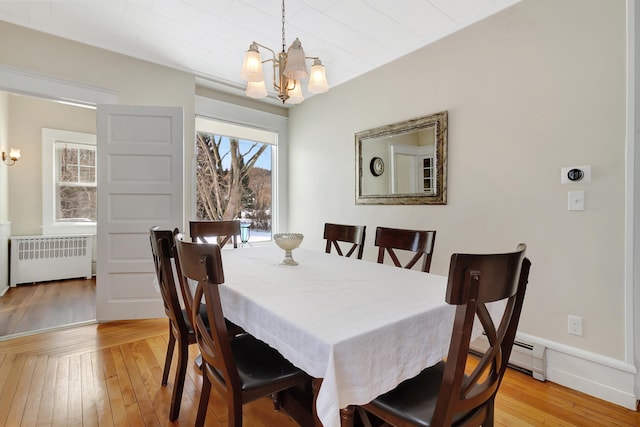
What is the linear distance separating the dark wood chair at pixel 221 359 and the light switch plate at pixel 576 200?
Result: 1.91 m

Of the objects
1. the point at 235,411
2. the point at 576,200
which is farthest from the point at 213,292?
the point at 576,200

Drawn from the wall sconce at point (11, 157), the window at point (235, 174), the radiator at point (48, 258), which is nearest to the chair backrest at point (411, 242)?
the window at point (235, 174)

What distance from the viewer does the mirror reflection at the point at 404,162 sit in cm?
265

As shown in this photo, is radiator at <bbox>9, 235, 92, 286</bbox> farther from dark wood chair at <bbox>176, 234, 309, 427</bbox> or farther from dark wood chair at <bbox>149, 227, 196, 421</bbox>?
dark wood chair at <bbox>176, 234, 309, 427</bbox>

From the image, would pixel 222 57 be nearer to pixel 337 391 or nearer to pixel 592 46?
pixel 592 46

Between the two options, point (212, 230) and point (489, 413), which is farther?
point (212, 230)

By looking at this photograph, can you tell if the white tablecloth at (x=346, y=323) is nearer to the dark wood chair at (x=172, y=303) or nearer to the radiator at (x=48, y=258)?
the dark wood chair at (x=172, y=303)

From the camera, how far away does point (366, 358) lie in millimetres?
904

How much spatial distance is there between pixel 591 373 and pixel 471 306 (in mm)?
1765

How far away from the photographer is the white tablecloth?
2.87 ft

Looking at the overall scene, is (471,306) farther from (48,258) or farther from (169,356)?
(48,258)

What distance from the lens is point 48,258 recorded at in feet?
14.0

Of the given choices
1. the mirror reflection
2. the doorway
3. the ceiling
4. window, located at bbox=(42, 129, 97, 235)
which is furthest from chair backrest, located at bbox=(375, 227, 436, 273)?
window, located at bbox=(42, 129, 97, 235)

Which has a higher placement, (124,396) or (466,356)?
(466,356)
